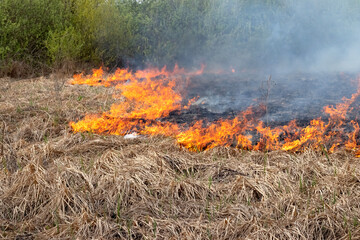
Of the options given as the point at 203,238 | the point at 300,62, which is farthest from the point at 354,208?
the point at 300,62

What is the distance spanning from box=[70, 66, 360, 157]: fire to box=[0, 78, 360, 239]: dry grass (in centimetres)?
25

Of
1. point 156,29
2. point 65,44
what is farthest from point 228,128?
point 156,29

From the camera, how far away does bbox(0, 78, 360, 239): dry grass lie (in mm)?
2729

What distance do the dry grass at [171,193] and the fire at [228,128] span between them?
25 centimetres

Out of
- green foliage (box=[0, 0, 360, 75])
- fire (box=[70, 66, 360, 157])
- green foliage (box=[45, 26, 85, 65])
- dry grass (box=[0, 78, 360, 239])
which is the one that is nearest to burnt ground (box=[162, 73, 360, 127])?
fire (box=[70, 66, 360, 157])

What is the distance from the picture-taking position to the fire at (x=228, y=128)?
4.47 m

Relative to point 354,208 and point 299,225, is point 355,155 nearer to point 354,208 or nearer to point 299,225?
point 354,208

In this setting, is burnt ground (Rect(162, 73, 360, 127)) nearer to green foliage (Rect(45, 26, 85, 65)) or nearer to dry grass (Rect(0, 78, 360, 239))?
dry grass (Rect(0, 78, 360, 239))

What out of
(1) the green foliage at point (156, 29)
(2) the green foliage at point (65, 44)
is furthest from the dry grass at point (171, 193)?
(2) the green foliage at point (65, 44)

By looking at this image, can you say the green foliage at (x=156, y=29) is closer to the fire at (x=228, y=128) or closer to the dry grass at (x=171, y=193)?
the fire at (x=228, y=128)

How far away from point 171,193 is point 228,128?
5.83ft

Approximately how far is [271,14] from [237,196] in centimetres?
765

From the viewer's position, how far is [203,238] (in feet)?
8.69

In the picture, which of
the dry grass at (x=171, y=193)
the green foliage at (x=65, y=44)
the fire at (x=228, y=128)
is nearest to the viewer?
the dry grass at (x=171, y=193)
